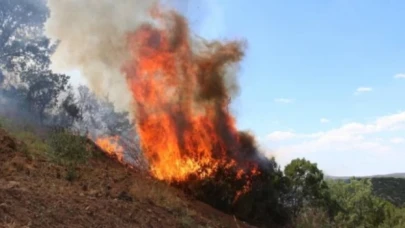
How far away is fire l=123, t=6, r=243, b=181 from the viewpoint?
21.1 m

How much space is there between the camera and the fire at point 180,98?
21109mm

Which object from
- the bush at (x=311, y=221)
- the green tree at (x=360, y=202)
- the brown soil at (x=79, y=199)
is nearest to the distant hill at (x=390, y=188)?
the green tree at (x=360, y=202)

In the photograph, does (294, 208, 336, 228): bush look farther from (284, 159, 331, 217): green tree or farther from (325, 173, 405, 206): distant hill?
(325, 173, 405, 206): distant hill

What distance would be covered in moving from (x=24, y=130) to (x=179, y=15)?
9292mm

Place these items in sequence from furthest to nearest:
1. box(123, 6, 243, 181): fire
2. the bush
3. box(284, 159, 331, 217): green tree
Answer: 1. box(284, 159, 331, 217): green tree
2. box(123, 6, 243, 181): fire
3. the bush

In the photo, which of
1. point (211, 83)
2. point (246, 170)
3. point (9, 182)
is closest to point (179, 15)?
point (211, 83)

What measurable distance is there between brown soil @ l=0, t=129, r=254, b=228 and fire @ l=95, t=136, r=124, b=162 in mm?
4151

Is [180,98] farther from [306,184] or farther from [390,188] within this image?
[390,188]

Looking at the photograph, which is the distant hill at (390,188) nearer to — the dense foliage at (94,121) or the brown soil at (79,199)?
the dense foliage at (94,121)

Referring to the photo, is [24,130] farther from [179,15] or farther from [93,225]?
[93,225]

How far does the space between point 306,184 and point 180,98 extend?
46.3 ft

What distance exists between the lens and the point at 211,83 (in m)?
22.8

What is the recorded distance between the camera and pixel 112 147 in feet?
77.4

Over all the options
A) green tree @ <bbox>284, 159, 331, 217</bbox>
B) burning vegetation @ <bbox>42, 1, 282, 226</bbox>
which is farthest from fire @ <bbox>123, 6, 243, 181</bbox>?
green tree @ <bbox>284, 159, 331, 217</bbox>
